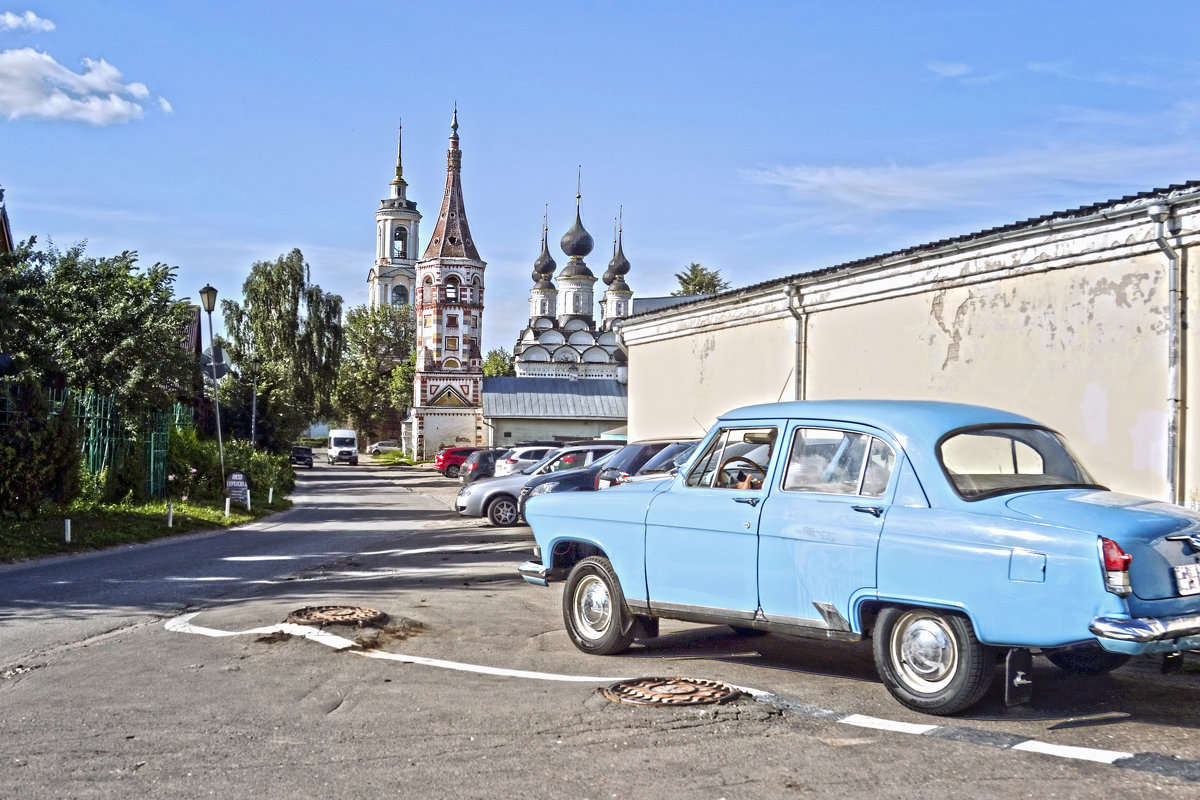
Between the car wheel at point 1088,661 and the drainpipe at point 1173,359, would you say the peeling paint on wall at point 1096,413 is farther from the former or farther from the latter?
the car wheel at point 1088,661

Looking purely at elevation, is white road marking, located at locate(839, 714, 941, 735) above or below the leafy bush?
below

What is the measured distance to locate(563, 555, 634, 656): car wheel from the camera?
7766 millimetres

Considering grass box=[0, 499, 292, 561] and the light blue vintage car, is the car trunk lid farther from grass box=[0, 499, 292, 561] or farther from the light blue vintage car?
grass box=[0, 499, 292, 561]

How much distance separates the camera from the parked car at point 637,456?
15711 mm

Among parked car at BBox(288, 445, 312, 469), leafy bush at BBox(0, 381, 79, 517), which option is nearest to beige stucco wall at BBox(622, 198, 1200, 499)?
leafy bush at BBox(0, 381, 79, 517)

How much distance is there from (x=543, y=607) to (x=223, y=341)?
5693cm

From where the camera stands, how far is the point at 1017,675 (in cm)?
573

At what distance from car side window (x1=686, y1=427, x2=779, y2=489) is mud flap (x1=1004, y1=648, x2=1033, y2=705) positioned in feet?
6.22

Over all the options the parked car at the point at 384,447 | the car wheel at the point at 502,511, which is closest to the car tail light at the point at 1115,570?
the car wheel at the point at 502,511

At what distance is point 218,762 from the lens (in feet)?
17.1

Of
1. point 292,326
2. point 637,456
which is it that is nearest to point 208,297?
point 637,456

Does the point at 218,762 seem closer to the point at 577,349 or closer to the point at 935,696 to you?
the point at 935,696

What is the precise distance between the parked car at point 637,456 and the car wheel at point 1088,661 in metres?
8.88

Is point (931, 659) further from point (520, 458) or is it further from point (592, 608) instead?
point (520, 458)
